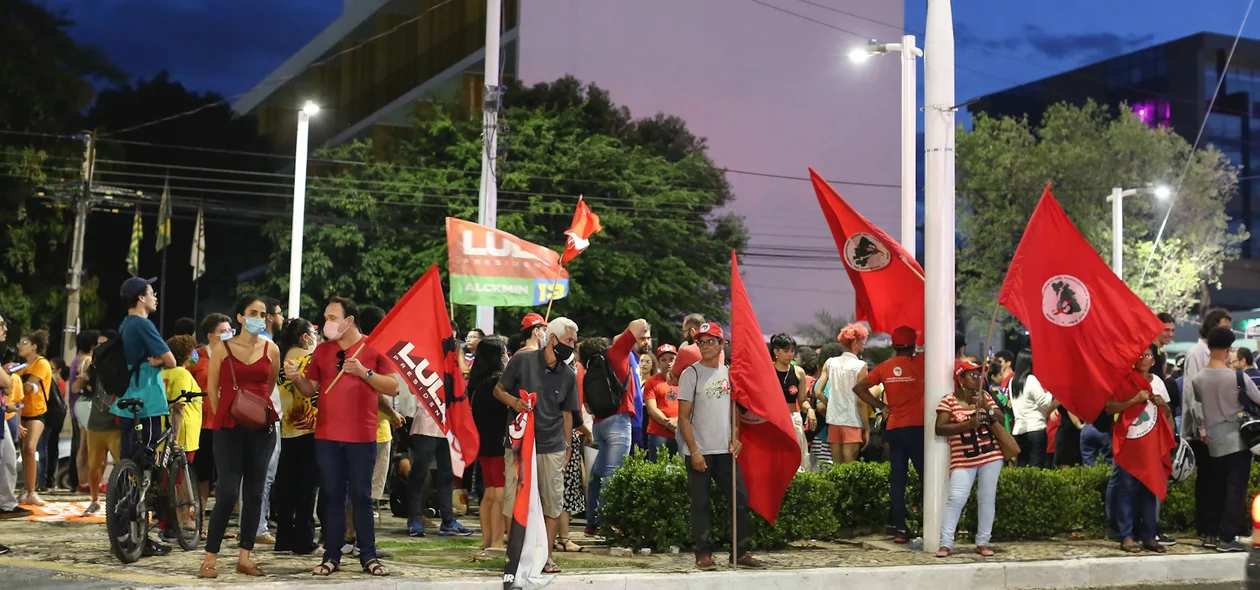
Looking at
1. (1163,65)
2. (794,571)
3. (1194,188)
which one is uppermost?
(1163,65)

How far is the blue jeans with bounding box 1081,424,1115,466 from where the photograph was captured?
1276 centimetres

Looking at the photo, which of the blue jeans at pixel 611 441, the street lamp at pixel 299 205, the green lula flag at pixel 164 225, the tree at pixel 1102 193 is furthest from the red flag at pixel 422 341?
the tree at pixel 1102 193

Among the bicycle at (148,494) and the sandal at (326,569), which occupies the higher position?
the bicycle at (148,494)

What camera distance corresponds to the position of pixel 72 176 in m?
40.6

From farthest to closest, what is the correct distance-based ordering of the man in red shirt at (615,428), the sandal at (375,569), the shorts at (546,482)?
1. the man in red shirt at (615,428)
2. the shorts at (546,482)
3. the sandal at (375,569)

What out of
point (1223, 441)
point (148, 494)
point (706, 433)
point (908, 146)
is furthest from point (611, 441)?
point (908, 146)

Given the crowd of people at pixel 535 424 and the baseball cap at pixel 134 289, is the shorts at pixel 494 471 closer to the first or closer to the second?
the crowd of people at pixel 535 424

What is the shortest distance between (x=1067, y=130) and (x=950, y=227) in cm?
4352

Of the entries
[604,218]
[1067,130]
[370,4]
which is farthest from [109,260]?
[1067,130]

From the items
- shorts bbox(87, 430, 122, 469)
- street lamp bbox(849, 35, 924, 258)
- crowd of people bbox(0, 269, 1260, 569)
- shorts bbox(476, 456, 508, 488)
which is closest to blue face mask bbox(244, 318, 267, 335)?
crowd of people bbox(0, 269, 1260, 569)

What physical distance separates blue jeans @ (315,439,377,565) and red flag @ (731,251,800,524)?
2.86 m

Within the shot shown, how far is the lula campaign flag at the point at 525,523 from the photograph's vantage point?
843 cm

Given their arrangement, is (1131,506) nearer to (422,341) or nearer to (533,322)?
(533,322)

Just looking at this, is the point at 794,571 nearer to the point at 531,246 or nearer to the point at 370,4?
the point at 531,246
